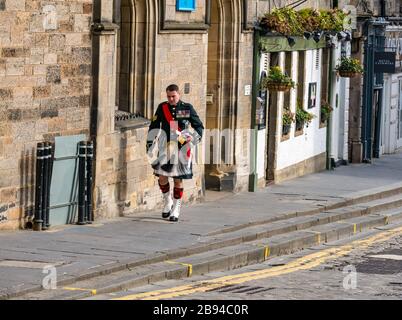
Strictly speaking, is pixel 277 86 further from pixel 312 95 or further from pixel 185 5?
pixel 185 5

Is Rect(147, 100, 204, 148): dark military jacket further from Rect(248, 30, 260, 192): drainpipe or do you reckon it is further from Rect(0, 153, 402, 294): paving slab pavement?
Rect(248, 30, 260, 192): drainpipe

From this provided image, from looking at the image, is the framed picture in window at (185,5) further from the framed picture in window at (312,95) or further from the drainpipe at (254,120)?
the framed picture in window at (312,95)

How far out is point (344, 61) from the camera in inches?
1225

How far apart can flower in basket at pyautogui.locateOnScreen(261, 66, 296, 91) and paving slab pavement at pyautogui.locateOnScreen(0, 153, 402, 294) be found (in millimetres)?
1691

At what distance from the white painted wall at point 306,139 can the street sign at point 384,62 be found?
402 cm

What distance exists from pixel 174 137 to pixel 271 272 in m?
3.18

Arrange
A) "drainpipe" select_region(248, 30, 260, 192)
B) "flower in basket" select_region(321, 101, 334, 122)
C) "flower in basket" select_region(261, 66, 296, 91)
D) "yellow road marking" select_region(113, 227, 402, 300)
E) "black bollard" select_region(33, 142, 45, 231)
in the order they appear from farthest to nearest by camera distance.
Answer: "flower in basket" select_region(321, 101, 334, 122), "flower in basket" select_region(261, 66, 296, 91), "drainpipe" select_region(248, 30, 260, 192), "black bollard" select_region(33, 142, 45, 231), "yellow road marking" select_region(113, 227, 402, 300)

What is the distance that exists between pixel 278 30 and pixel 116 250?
9.66m

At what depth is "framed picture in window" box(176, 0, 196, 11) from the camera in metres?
21.2

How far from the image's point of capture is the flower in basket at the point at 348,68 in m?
31.0

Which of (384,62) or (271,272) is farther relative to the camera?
(384,62)

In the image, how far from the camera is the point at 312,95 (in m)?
29.8

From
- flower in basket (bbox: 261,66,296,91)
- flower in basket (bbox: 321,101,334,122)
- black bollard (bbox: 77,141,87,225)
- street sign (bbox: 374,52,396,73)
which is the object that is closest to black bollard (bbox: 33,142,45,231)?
black bollard (bbox: 77,141,87,225)

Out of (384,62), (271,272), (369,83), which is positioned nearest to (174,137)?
(271,272)
